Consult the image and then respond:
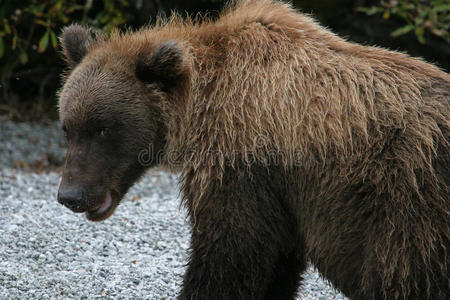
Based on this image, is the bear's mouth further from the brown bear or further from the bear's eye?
the bear's eye

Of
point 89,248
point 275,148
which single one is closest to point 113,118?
point 275,148

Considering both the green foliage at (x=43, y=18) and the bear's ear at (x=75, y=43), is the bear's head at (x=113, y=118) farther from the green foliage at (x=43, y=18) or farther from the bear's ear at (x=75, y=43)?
the green foliage at (x=43, y=18)

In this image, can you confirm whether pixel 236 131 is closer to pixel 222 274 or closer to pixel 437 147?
pixel 222 274

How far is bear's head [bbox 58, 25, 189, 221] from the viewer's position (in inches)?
165

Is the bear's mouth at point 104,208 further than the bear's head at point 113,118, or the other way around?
the bear's mouth at point 104,208

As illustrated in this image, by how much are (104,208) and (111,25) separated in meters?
6.01

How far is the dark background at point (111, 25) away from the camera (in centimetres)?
992

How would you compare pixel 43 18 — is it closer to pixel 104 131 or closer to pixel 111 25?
pixel 111 25

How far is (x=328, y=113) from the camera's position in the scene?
156 inches

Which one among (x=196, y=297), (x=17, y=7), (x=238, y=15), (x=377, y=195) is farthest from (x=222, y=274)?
(x=17, y=7)

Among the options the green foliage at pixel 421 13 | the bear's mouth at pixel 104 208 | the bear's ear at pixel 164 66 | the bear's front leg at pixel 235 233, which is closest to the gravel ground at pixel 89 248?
the bear's mouth at pixel 104 208

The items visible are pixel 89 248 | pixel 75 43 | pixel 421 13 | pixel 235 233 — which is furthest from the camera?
pixel 421 13

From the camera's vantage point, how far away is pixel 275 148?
13.0 ft

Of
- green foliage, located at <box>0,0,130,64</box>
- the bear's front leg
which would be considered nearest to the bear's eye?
the bear's front leg
